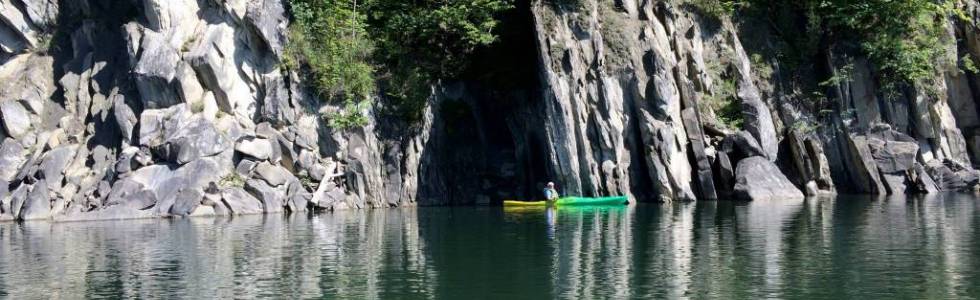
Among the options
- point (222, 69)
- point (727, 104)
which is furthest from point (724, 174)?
point (222, 69)

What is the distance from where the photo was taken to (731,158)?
188 feet

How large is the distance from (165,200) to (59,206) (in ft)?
17.4

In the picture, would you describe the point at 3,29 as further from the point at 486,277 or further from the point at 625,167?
the point at 486,277

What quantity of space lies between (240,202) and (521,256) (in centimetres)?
2414

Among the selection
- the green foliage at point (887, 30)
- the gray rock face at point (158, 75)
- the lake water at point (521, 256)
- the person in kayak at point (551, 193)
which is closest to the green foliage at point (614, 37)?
the green foliage at point (887, 30)

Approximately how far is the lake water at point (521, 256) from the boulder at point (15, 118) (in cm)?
1142

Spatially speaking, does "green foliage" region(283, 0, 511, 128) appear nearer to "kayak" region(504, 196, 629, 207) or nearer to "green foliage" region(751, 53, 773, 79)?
"kayak" region(504, 196, 629, 207)

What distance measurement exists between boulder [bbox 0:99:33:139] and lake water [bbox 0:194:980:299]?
37.5 ft

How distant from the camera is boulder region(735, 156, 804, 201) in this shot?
5418 cm

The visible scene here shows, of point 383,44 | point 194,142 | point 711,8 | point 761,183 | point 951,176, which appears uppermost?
point 711,8

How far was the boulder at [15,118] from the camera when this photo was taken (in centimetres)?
5691

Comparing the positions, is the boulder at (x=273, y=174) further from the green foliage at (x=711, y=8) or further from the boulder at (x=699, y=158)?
the green foliage at (x=711, y=8)

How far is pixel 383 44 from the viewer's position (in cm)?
6119

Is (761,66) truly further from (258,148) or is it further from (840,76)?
(258,148)
